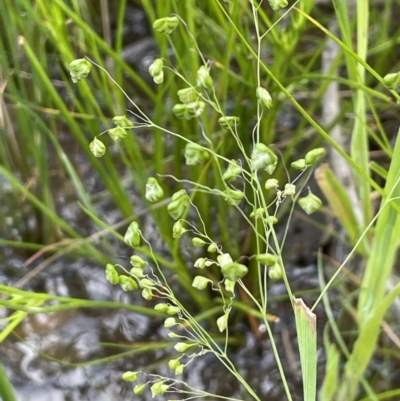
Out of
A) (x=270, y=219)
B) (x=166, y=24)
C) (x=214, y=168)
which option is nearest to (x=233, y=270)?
(x=270, y=219)

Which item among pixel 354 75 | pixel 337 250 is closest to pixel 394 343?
pixel 337 250

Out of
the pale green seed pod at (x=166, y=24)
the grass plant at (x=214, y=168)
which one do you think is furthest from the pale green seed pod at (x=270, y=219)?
the pale green seed pod at (x=166, y=24)

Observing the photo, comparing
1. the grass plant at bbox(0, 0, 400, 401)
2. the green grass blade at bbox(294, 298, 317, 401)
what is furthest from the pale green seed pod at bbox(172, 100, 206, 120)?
the green grass blade at bbox(294, 298, 317, 401)

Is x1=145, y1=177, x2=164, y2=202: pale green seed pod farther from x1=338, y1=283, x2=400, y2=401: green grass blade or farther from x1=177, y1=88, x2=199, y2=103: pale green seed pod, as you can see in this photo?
x1=338, y1=283, x2=400, y2=401: green grass blade

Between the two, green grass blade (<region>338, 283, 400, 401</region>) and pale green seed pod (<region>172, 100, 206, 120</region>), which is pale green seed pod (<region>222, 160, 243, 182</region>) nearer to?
pale green seed pod (<region>172, 100, 206, 120</region>)

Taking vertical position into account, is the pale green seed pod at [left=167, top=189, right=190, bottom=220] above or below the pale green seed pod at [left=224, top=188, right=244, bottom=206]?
above

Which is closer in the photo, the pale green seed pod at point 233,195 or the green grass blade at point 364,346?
the pale green seed pod at point 233,195

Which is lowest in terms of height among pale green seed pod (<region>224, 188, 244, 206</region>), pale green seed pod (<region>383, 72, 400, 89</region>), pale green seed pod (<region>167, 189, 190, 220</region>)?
pale green seed pod (<region>224, 188, 244, 206</region>)

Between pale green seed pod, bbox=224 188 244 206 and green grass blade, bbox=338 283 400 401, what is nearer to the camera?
pale green seed pod, bbox=224 188 244 206

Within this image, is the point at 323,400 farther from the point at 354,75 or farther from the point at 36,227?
the point at 36,227

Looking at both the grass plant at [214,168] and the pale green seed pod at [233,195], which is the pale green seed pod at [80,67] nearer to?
the grass plant at [214,168]
